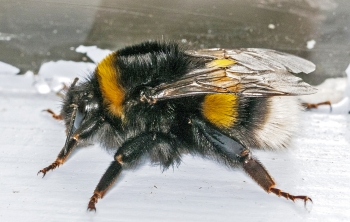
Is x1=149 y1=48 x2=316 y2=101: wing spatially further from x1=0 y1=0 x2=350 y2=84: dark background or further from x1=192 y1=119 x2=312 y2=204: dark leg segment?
x1=0 y1=0 x2=350 y2=84: dark background

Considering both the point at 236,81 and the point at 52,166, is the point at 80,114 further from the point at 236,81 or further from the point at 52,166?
the point at 236,81

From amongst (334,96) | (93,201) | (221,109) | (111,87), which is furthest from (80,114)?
(334,96)

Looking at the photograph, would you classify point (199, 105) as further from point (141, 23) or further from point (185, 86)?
point (141, 23)

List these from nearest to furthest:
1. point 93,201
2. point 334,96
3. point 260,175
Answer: point 93,201
point 260,175
point 334,96

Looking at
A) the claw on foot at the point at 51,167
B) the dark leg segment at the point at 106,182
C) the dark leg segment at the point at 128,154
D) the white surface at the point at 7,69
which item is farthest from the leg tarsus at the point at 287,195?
the white surface at the point at 7,69

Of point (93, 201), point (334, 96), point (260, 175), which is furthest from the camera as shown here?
point (334, 96)

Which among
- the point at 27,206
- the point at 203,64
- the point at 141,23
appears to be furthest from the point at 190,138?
the point at 141,23

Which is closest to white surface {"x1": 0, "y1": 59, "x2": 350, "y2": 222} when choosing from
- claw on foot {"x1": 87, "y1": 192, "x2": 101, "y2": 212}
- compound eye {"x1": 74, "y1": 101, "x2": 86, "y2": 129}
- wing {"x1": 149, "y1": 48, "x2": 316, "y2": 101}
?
claw on foot {"x1": 87, "y1": 192, "x2": 101, "y2": 212}
